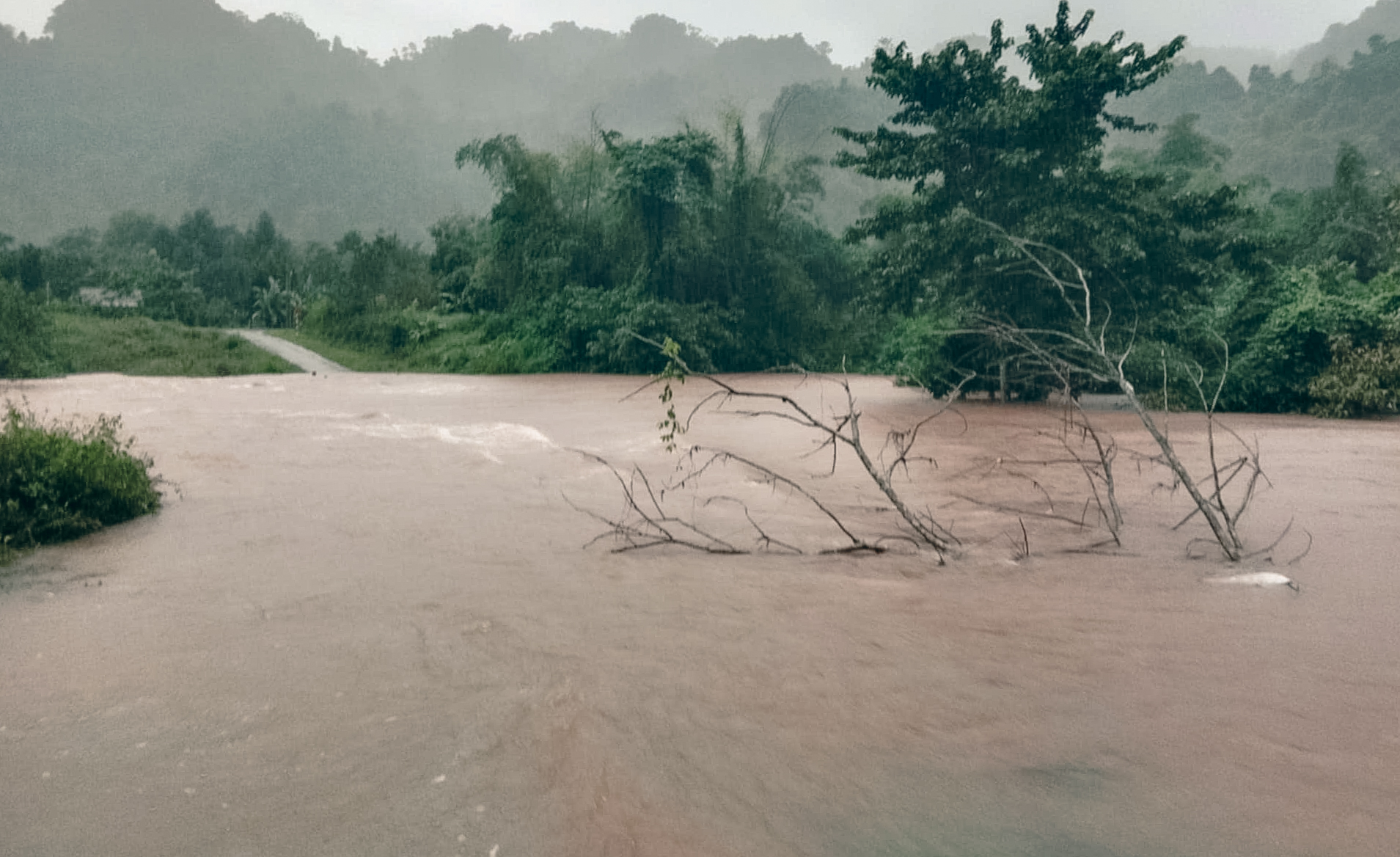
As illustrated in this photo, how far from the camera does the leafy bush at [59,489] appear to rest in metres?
5.98

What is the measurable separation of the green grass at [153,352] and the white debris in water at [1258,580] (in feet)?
71.6

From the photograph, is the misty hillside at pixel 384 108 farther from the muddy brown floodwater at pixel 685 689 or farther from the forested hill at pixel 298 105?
the muddy brown floodwater at pixel 685 689

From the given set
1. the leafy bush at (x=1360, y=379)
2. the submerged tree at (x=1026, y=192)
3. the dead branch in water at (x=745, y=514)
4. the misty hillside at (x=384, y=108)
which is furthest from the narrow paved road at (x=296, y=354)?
the misty hillside at (x=384, y=108)

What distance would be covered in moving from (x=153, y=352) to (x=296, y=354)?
3506mm

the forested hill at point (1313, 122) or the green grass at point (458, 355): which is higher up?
the forested hill at point (1313, 122)

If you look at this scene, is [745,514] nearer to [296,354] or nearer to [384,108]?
[296,354]

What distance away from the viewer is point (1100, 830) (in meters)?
2.75

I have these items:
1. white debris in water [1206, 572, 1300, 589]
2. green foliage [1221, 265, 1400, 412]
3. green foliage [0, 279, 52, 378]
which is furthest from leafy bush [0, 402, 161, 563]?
green foliage [0, 279, 52, 378]

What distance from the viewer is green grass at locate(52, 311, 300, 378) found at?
72.2 ft

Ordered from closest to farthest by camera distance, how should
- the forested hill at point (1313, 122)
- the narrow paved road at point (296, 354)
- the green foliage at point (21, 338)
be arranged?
the green foliage at point (21, 338), the narrow paved road at point (296, 354), the forested hill at point (1313, 122)

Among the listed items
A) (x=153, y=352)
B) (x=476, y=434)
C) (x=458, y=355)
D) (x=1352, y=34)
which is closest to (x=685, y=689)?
(x=476, y=434)

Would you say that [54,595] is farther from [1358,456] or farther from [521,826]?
[1358,456]

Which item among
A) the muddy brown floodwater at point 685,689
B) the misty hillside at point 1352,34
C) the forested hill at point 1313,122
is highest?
the misty hillside at point 1352,34

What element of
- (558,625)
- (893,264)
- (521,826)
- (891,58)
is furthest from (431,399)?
(521,826)
